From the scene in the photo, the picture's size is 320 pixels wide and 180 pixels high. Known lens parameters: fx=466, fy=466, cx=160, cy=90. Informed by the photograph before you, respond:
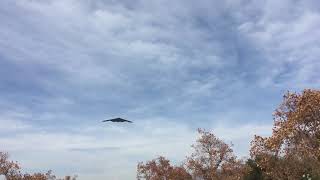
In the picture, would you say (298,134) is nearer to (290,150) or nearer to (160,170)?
(290,150)

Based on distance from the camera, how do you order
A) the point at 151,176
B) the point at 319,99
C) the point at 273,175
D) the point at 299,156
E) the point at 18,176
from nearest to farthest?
the point at 319,99 → the point at 299,156 → the point at 273,175 → the point at 18,176 → the point at 151,176

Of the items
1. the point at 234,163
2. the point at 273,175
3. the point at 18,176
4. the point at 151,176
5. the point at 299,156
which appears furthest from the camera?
the point at 151,176

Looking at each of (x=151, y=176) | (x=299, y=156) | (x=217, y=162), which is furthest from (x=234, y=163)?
(x=299, y=156)

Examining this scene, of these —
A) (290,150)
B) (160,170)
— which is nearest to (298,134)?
(290,150)

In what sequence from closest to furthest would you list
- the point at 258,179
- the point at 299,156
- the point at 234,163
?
the point at 299,156, the point at 234,163, the point at 258,179

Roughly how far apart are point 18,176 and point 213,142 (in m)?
26.9

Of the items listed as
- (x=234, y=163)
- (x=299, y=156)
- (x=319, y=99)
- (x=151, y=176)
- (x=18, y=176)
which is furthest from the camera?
(x=151, y=176)

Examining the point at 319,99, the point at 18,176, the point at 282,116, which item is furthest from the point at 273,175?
the point at 18,176

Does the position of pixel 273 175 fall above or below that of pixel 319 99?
below

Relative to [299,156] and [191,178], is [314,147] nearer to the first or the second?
[299,156]

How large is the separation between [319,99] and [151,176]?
38368mm

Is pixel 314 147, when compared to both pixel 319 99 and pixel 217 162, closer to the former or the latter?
pixel 319 99

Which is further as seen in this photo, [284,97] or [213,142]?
[213,142]

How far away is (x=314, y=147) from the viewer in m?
43.2
